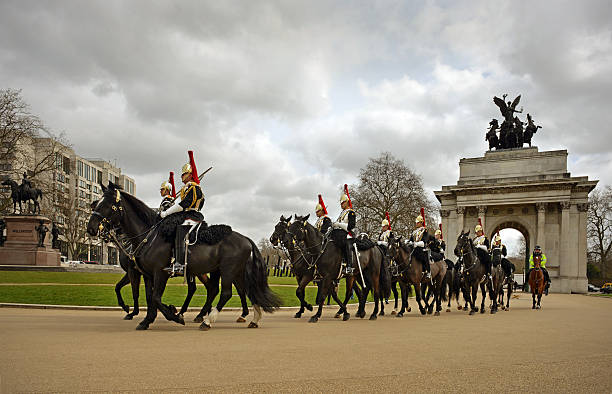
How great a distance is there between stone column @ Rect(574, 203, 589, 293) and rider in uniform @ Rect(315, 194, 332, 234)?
45772mm

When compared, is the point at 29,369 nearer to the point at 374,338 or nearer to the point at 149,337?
the point at 149,337

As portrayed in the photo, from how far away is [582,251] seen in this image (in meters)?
54.5

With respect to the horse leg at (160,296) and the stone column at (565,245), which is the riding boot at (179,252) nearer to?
the horse leg at (160,296)

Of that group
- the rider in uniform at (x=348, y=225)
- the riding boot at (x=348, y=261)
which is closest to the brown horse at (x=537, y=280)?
the rider in uniform at (x=348, y=225)

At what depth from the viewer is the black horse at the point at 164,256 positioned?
11.0m

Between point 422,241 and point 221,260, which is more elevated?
point 422,241

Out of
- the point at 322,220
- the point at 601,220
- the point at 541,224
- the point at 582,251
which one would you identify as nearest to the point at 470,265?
the point at 322,220

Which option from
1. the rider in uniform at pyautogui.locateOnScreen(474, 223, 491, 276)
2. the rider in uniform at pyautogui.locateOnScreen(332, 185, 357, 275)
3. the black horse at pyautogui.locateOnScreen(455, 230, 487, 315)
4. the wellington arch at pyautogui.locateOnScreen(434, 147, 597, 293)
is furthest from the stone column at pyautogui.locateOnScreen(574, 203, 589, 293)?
the rider in uniform at pyautogui.locateOnScreen(332, 185, 357, 275)

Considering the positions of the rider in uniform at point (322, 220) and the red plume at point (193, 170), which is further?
the rider in uniform at point (322, 220)

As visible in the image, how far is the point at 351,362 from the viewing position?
7141 mm

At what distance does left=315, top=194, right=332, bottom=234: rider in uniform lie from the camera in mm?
15523

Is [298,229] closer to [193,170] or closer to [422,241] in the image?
[193,170]

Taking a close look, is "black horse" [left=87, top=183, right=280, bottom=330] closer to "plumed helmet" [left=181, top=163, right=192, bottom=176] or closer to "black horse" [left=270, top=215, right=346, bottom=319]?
"plumed helmet" [left=181, top=163, right=192, bottom=176]

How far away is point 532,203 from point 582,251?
21.6 feet
